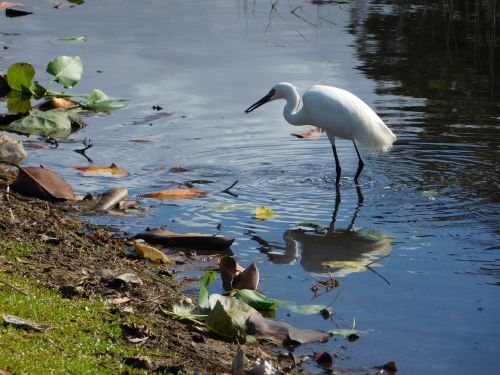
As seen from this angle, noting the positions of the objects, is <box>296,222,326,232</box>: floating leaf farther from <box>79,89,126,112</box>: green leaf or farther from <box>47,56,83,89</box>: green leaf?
<box>47,56,83,89</box>: green leaf

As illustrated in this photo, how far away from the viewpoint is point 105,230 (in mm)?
7289

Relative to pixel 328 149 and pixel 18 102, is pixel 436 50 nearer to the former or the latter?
pixel 328 149

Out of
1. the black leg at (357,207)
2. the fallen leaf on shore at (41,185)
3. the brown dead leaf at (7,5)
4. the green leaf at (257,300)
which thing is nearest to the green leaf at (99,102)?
the fallen leaf on shore at (41,185)

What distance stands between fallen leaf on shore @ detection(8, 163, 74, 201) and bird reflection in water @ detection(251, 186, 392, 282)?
1.63 meters

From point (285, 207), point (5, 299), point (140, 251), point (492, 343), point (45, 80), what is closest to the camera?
point (5, 299)

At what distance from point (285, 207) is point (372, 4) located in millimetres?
10561

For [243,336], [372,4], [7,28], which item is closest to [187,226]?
[243,336]

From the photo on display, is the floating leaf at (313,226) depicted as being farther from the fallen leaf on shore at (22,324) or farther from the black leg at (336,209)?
the fallen leaf on shore at (22,324)

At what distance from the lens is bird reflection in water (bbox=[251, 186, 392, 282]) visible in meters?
6.80

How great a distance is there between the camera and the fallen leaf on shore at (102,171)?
28.8 ft

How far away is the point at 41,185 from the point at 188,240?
4.91ft

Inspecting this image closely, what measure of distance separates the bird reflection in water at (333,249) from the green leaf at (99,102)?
3855 mm

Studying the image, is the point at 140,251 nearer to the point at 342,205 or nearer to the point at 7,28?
the point at 342,205

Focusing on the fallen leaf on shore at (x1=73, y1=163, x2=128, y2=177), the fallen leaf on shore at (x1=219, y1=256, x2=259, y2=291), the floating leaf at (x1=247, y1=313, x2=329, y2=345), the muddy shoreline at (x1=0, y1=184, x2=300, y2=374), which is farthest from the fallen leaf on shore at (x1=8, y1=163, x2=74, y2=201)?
the floating leaf at (x1=247, y1=313, x2=329, y2=345)
